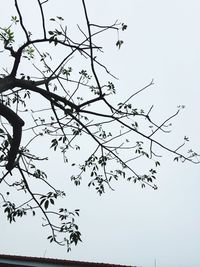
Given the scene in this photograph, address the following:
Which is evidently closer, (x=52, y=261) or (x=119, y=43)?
(x=119, y=43)

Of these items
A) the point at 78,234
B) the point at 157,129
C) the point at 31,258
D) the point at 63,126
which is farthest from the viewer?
the point at 31,258

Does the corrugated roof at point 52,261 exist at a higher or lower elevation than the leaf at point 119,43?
lower

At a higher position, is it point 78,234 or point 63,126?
point 63,126

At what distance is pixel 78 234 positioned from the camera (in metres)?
4.13

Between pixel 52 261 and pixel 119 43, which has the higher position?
pixel 119 43

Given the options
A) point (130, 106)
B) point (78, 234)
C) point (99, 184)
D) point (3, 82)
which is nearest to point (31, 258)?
point (99, 184)

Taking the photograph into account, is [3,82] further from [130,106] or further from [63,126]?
[130,106]

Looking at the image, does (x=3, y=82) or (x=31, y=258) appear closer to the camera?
(x=3, y=82)

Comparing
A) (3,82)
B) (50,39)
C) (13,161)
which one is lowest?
(13,161)

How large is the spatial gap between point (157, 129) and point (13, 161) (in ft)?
5.97

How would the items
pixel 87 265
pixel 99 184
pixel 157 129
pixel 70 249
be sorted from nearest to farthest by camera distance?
pixel 157 129, pixel 70 249, pixel 99 184, pixel 87 265

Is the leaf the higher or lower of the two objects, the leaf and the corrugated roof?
the higher

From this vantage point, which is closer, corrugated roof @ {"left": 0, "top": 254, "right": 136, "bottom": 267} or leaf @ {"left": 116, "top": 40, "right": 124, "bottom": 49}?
leaf @ {"left": 116, "top": 40, "right": 124, "bottom": 49}

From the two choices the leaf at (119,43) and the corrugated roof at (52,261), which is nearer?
the leaf at (119,43)
